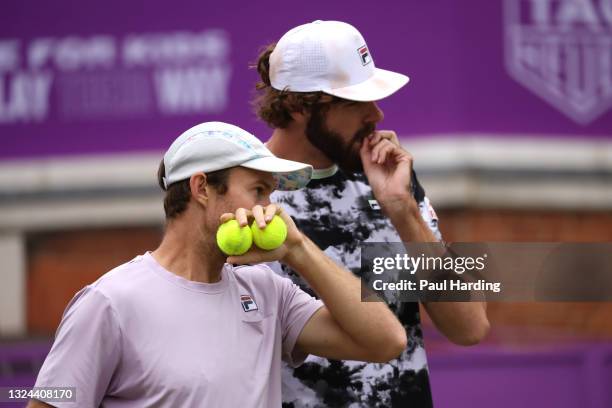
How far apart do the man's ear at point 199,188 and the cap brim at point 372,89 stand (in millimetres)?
632

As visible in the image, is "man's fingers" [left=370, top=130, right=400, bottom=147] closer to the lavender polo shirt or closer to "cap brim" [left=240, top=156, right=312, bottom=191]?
"cap brim" [left=240, top=156, right=312, bottom=191]

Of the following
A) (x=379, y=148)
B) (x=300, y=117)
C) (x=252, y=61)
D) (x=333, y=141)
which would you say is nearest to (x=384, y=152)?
(x=379, y=148)

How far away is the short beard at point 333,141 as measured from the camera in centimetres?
336

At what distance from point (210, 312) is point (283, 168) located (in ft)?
1.15

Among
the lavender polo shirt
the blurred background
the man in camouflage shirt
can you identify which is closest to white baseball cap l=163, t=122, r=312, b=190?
the lavender polo shirt

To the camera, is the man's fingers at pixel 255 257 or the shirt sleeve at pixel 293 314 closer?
the man's fingers at pixel 255 257

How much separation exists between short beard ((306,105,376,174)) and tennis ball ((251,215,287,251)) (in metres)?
0.63

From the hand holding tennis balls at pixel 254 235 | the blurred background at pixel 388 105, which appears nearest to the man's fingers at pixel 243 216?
the hand holding tennis balls at pixel 254 235

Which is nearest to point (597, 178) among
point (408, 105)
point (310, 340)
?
point (408, 105)

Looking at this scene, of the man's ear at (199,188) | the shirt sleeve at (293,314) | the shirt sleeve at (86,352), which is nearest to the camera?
the shirt sleeve at (86,352)

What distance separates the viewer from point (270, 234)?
2734 millimetres

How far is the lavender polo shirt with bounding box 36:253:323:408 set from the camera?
2598 millimetres

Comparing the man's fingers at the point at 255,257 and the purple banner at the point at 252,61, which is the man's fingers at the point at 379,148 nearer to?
the man's fingers at the point at 255,257

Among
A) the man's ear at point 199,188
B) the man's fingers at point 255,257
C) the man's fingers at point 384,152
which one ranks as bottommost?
the man's fingers at point 255,257
